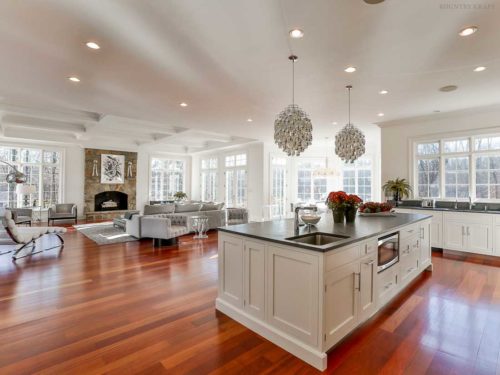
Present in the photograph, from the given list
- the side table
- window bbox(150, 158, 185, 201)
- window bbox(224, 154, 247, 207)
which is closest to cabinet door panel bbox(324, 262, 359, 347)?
the side table

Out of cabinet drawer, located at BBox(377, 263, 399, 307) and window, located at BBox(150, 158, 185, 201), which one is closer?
cabinet drawer, located at BBox(377, 263, 399, 307)

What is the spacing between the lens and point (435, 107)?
537 centimetres

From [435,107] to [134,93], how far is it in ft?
19.0

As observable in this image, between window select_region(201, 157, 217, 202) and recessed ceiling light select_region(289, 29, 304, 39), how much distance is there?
9.52m

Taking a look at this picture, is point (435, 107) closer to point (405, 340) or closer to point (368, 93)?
point (368, 93)

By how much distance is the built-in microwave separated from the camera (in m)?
2.79

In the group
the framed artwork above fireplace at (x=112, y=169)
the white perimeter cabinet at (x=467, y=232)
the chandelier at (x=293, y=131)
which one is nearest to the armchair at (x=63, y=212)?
the framed artwork above fireplace at (x=112, y=169)

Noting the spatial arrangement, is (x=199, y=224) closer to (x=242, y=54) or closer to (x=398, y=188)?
(x=242, y=54)

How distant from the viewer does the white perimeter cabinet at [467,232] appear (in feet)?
15.9

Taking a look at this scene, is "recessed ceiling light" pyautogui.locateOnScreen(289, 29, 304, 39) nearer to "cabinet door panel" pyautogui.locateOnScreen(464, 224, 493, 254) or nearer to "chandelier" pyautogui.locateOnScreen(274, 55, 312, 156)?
"chandelier" pyautogui.locateOnScreen(274, 55, 312, 156)

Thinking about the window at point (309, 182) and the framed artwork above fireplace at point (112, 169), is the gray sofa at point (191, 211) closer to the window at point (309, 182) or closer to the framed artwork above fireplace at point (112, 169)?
the window at point (309, 182)

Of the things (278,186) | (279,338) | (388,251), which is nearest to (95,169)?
(278,186)

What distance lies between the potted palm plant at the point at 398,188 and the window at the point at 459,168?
0.85 feet

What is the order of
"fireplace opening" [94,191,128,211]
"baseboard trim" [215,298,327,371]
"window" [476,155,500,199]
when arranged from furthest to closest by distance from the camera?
"fireplace opening" [94,191,128,211], "window" [476,155,500,199], "baseboard trim" [215,298,327,371]
